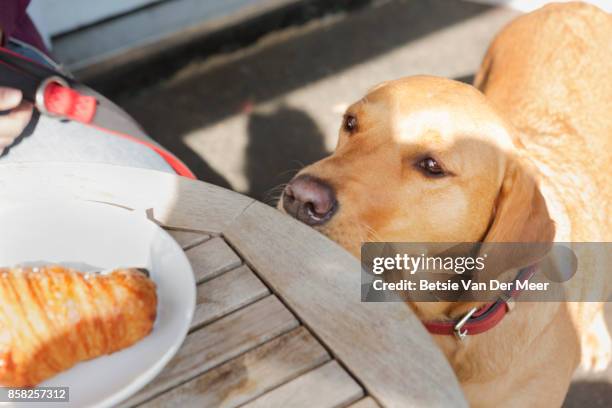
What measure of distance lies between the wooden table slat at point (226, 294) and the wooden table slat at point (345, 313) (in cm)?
3

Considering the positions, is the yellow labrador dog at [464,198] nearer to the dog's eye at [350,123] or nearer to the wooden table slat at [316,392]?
the dog's eye at [350,123]

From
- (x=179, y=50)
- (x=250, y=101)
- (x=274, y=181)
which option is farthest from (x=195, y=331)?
(x=179, y=50)

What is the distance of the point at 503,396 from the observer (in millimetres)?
1914

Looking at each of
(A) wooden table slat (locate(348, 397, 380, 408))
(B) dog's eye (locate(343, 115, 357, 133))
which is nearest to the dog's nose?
(B) dog's eye (locate(343, 115, 357, 133))

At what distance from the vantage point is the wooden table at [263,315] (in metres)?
1.16

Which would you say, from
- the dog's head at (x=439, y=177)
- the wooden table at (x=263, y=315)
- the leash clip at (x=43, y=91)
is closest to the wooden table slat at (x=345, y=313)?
the wooden table at (x=263, y=315)

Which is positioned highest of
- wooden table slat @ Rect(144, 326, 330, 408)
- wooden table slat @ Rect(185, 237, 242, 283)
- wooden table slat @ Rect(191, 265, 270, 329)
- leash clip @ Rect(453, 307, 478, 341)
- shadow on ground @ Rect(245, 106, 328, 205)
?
wooden table slat @ Rect(185, 237, 242, 283)

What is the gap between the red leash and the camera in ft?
6.41

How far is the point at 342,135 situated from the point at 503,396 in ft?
2.98

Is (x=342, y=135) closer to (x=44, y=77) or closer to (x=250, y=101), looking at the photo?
(x=44, y=77)

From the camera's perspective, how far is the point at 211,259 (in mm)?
1406

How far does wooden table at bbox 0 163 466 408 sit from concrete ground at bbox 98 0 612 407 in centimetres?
166

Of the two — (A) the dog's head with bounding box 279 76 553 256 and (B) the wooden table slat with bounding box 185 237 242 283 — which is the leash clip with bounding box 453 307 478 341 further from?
(B) the wooden table slat with bounding box 185 237 242 283

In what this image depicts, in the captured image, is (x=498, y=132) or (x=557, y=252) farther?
(x=557, y=252)
